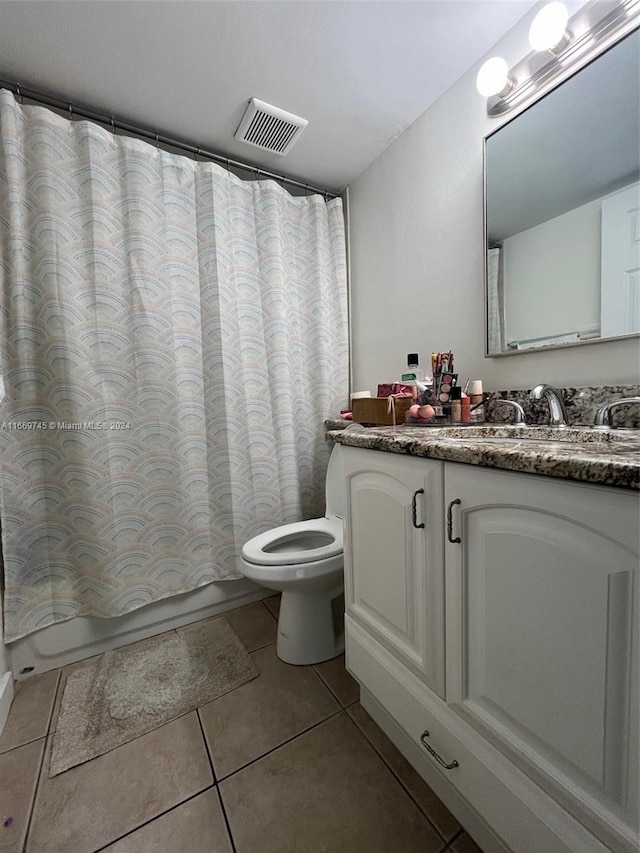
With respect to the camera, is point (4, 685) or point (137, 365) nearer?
point (4, 685)

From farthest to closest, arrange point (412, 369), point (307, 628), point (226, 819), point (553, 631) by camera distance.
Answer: point (412, 369) → point (307, 628) → point (226, 819) → point (553, 631)

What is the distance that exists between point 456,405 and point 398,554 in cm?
60

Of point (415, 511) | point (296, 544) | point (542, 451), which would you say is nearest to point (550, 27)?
point (542, 451)

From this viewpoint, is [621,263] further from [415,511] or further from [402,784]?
[402,784]

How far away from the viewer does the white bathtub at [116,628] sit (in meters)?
1.28

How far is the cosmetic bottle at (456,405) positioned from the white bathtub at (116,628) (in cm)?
127

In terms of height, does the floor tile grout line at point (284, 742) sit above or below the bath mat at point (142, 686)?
below

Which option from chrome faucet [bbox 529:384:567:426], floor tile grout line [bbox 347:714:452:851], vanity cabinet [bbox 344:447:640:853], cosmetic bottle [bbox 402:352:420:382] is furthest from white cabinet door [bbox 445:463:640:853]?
cosmetic bottle [bbox 402:352:420:382]

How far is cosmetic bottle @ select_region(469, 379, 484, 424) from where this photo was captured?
120 centimetres

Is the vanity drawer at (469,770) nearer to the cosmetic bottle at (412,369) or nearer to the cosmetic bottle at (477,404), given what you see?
the cosmetic bottle at (477,404)

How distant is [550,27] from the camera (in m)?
0.93

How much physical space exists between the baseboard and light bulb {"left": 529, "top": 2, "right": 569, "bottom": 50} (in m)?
2.55

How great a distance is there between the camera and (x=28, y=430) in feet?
4.09

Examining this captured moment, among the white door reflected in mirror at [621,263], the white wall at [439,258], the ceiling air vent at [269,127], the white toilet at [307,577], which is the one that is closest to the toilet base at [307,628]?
the white toilet at [307,577]
